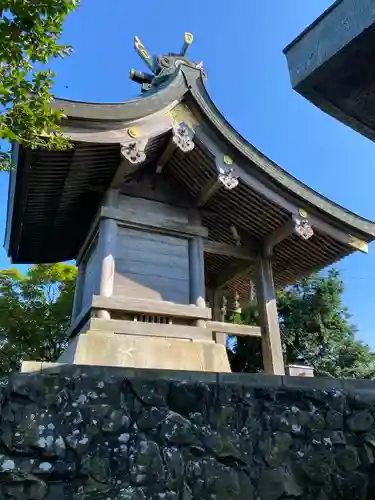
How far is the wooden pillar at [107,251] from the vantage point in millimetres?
6195

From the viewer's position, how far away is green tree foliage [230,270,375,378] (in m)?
14.3

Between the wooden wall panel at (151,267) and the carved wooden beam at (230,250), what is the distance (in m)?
0.62

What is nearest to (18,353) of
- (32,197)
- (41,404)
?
(32,197)

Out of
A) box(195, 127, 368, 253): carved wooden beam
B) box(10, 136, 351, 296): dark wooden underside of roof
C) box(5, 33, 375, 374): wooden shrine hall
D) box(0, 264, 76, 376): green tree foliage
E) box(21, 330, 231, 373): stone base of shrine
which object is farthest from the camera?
box(0, 264, 76, 376): green tree foliage

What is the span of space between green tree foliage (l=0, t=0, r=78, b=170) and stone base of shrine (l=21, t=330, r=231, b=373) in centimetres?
253

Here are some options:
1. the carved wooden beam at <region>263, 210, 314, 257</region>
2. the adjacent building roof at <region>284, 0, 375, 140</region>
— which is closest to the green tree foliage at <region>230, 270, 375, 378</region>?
the carved wooden beam at <region>263, 210, 314, 257</region>

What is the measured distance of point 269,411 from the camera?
355 cm

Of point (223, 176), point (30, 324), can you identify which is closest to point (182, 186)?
point (223, 176)

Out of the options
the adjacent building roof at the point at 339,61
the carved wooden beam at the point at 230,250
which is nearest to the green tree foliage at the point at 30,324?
the carved wooden beam at the point at 230,250

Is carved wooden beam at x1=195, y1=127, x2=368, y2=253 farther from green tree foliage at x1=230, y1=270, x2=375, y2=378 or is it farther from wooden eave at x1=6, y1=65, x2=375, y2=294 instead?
green tree foliage at x1=230, y1=270, x2=375, y2=378

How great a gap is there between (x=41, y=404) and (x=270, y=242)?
5820 millimetres

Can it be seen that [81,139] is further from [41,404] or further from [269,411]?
[269,411]

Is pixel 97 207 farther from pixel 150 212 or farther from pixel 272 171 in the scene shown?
pixel 272 171

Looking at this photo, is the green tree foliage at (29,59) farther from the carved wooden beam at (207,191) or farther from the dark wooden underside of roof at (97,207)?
the carved wooden beam at (207,191)
